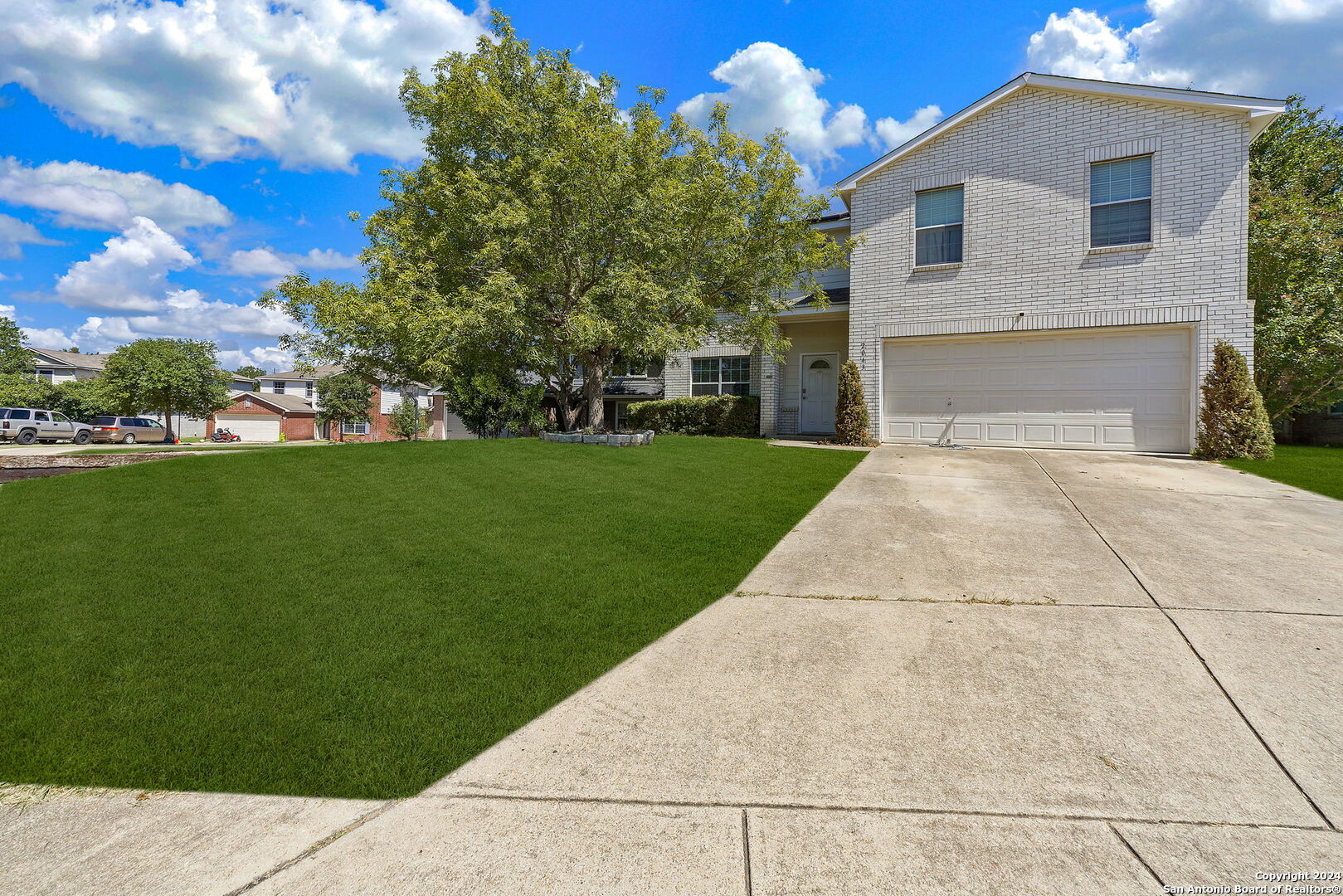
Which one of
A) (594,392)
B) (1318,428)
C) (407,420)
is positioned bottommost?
(1318,428)

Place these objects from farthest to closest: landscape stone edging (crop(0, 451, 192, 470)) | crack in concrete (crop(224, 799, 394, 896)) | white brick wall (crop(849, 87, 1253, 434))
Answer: landscape stone edging (crop(0, 451, 192, 470))
white brick wall (crop(849, 87, 1253, 434))
crack in concrete (crop(224, 799, 394, 896))

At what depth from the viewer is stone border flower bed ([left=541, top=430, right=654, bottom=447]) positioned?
38.2ft

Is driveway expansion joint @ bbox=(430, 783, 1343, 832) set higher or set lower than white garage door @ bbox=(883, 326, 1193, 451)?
lower

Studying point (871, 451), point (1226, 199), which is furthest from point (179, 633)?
point (1226, 199)

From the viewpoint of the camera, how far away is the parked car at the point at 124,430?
29.9 m

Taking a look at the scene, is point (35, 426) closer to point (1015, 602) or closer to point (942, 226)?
point (942, 226)

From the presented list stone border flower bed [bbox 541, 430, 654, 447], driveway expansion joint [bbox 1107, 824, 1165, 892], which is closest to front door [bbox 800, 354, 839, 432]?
stone border flower bed [bbox 541, 430, 654, 447]

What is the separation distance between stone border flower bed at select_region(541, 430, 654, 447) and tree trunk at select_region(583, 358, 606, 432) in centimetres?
82

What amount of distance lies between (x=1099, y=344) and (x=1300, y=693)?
1101 cm

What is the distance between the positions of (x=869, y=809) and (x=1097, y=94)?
14854 millimetres

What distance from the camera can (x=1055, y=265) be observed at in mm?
12133

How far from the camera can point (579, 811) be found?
220cm

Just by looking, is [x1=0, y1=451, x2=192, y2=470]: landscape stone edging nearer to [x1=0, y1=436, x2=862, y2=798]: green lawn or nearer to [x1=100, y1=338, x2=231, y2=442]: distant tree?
[x1=0, y1=436, x2=862, y2=798]: green lawn

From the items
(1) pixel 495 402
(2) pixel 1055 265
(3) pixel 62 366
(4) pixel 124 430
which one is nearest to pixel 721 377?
(1) pixel 495 402
